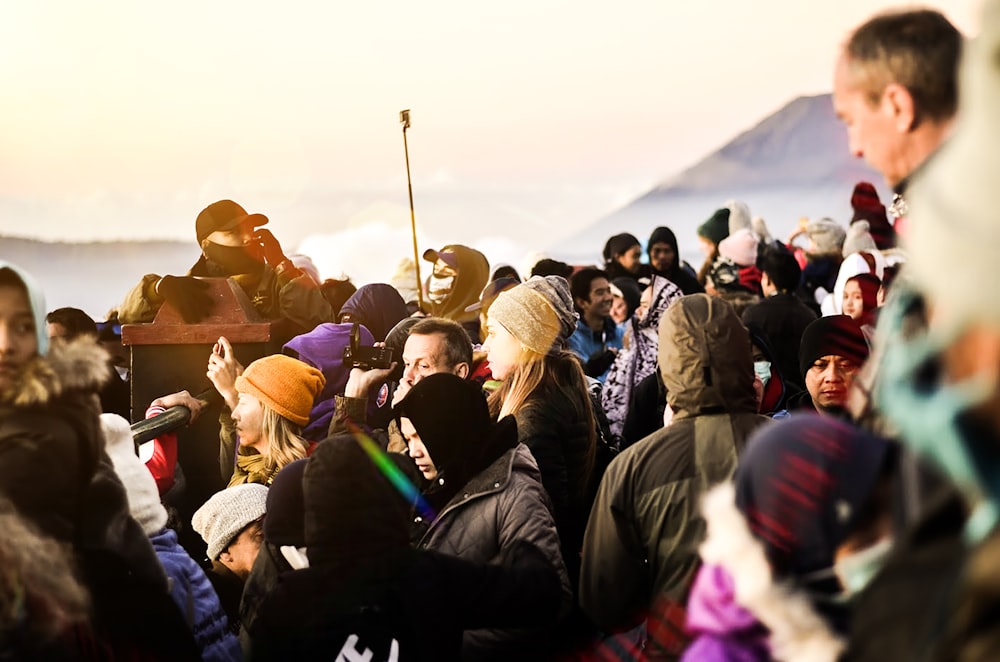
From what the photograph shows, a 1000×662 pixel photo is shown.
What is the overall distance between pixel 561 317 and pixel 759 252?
438cm

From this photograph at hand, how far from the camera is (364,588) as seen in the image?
2400 mm

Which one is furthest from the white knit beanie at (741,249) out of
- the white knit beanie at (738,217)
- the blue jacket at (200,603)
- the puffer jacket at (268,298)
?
the blue jacket at (200,603)

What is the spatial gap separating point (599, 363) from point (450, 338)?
2.03 m

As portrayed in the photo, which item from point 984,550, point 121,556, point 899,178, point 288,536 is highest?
point 899,178

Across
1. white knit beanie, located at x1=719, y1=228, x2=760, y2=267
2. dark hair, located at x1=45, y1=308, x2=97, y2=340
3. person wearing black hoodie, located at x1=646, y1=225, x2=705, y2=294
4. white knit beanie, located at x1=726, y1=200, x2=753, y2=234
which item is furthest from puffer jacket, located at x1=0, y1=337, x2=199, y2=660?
white knit beanie, located at x1=726, y1=200, x2=753, y2=234

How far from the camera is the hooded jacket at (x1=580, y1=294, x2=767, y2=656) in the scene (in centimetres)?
265

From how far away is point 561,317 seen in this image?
4.32 m

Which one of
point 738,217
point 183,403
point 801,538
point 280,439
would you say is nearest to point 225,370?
point 183,403

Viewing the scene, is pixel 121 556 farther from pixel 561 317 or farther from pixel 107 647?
pixel 561 317

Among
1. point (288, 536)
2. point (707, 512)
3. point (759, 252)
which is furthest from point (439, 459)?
point (759, 252)

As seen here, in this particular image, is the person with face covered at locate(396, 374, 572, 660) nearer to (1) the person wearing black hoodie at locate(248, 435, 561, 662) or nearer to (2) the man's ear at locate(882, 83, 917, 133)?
(1) the person wearing black hoodie at locate(248, 435, 561, 662)

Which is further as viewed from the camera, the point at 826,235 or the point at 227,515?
the point at 826,235

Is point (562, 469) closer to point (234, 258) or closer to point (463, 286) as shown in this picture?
point (234, 258)

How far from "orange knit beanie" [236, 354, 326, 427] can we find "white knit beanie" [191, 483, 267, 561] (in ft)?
1.85
